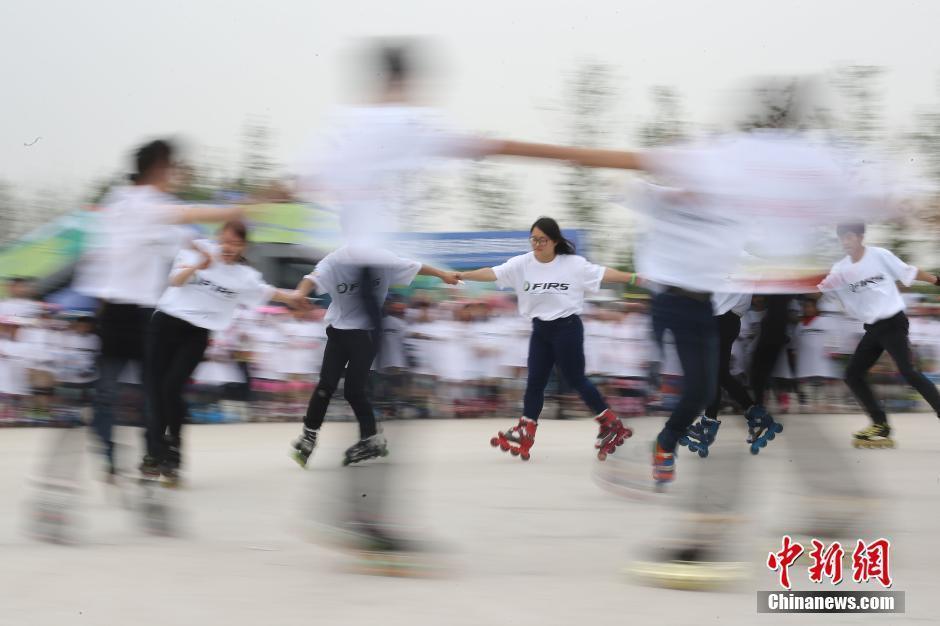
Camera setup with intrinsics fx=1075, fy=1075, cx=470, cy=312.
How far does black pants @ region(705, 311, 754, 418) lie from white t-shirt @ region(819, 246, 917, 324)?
884 mm

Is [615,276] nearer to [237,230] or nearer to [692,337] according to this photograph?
[237,230]

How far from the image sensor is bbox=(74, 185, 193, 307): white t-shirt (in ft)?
14.0

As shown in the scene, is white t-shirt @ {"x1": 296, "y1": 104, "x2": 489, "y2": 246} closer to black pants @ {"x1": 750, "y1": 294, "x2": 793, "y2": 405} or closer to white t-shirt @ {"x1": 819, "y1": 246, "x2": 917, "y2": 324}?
black pants @ {"x1": 750, "y1": 294, "x2": 793, "y2": 405}

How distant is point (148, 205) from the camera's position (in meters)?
4.27

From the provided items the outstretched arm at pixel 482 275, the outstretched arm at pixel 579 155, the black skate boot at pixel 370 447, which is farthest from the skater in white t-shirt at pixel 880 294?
the outstretched arm at pixel 579 155

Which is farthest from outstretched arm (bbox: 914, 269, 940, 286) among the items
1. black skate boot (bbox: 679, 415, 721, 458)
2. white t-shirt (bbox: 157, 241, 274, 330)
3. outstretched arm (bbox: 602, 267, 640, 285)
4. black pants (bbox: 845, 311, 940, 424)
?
white t-shirt (bbox: 157, 241, 274, 330)

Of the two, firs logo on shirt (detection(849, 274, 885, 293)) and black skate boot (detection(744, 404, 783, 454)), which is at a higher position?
firs logo on shirt (detection(849, 274, 885, 293))

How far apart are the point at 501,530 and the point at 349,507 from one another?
3.47 feet

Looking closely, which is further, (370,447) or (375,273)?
(370,447)

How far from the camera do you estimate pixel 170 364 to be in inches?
210

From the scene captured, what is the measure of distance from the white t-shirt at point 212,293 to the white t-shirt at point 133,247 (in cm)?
71

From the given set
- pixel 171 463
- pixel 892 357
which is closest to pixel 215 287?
pixel 171 463

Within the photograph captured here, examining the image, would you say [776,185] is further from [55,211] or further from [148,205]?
[55,211]

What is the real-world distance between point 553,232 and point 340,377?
60.2 inches
